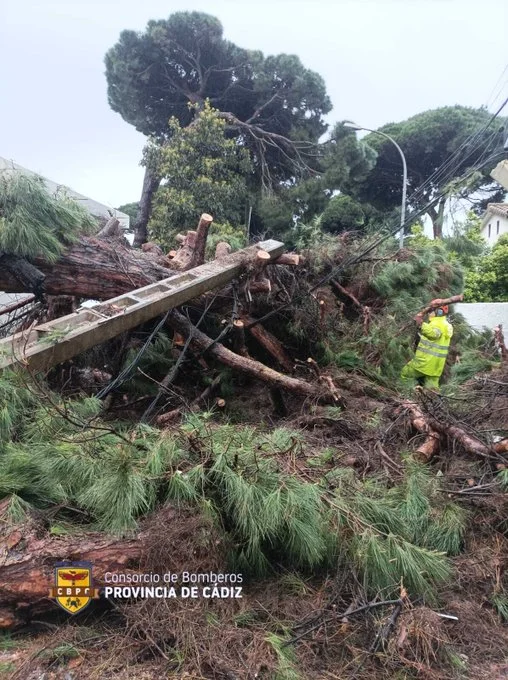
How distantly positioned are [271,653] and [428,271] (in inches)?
190

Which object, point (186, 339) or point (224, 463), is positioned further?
point (186, 339)

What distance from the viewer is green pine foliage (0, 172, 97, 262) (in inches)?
144

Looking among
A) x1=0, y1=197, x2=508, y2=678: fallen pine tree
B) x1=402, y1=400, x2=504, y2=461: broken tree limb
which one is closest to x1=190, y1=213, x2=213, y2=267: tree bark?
x1=0, y1=197, x2=508, y2=678: fallen pine tree

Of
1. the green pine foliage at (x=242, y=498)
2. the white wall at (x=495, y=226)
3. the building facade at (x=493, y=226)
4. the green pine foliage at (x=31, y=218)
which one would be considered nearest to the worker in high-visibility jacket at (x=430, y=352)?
the green pine foliage at (x=242, y=498)

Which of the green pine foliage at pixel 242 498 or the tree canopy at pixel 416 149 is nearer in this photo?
the green pine foliage at pixel 242 498

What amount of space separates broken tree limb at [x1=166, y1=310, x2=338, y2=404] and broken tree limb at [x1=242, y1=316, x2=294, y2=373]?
0.47 metres

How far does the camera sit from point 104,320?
3.45 m

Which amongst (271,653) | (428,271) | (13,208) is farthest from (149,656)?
(428,271)

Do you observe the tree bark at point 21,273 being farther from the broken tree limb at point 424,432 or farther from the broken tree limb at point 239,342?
the broken tree limb at point 424,432

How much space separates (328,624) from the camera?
2.11 meters

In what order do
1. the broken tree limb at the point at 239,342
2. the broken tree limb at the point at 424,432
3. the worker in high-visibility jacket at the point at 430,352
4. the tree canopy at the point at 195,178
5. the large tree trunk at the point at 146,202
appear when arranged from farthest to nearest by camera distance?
the large tree trunk at the point at 146,202
the tree canopy at the point at 195,178
the worker in high-visibility jacket at the point at 430,352
the broken tree limb at the point at 239,342
the broken tree limb at the point at 424,432

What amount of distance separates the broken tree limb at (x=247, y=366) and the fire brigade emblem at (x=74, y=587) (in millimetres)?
2416

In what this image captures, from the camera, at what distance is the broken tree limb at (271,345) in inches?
193

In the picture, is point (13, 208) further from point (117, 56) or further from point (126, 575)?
point (117, 56)
